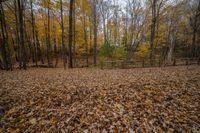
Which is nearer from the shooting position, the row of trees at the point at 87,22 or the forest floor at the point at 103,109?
the forest floor at the point at 103,109

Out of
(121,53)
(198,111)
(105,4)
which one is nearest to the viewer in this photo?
(198,111)

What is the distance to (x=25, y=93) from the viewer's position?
15.2ft

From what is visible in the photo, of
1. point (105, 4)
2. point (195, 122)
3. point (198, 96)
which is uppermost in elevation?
point (105, 4)

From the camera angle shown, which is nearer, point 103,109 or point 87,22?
point 103,109

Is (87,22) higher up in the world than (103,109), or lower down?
higher up

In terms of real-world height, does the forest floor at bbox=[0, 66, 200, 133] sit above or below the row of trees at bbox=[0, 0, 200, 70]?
below

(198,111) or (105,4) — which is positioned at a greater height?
(105,4)

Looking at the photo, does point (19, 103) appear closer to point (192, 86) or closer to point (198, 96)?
point (198, 96)

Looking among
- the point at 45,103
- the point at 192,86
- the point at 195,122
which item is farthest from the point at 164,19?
the point at 45,103

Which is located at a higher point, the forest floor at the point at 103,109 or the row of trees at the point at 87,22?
the row of trees at the point at 87,22

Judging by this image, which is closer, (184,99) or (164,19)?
(184,99)

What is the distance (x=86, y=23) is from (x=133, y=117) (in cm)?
1752

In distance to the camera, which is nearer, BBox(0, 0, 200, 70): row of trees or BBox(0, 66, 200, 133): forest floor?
BBox(0, 66, 200, 133): forest floor

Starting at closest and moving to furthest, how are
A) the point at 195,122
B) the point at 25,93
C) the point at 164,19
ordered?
the point at 195,122, the point at 25,93, the point at 164,19
